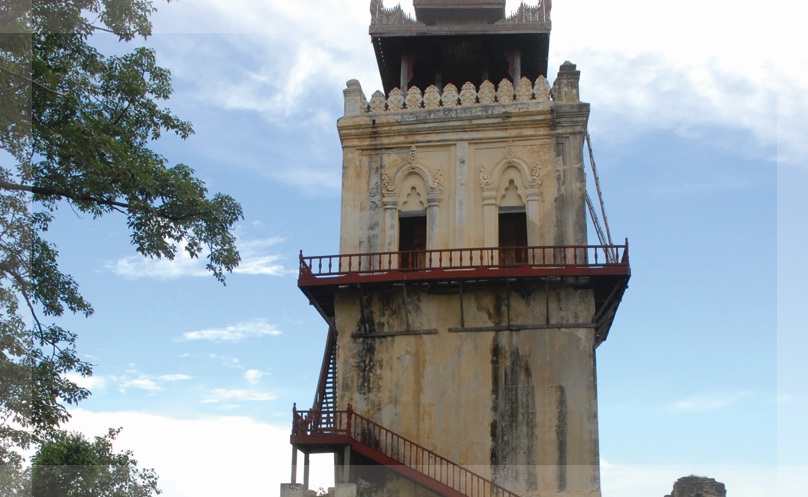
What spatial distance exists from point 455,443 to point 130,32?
13.2 m

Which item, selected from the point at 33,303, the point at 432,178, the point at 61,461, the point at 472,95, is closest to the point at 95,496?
the point at 61,461

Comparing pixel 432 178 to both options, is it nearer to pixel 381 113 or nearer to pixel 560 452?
pixel 381 113

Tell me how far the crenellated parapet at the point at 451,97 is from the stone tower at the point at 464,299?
5 centimetres

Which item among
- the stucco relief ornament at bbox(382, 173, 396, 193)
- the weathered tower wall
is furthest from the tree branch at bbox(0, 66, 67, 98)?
the stucco relief ornament at bbox(382, 173, 396, 193)

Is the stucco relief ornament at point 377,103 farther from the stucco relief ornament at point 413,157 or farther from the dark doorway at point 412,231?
the dark doorway at point 412,231

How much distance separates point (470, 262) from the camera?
1043 inches

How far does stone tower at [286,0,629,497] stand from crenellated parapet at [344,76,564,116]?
1.9 inches

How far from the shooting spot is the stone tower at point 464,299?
987 inches

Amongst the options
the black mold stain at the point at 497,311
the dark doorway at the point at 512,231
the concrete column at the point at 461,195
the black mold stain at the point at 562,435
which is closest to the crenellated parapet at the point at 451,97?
the concrete column at the point at 461,195

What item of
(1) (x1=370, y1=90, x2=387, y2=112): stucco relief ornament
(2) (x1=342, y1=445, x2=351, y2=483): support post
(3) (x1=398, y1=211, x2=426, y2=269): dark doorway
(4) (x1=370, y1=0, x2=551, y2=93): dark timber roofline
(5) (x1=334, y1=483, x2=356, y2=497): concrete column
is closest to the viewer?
(5) (x1=334, y1=483, x2=356, y2=497): concrete column

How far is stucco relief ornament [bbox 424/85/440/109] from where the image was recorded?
2920cm

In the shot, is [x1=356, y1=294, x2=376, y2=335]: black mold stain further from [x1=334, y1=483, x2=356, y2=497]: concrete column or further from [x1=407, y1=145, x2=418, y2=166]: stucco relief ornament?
[x1=334, y1=483, x2=356, y2=497]: concrete column

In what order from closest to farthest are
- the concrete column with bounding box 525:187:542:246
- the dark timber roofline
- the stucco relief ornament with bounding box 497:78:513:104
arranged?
1. the concrete column with bounding box 525:187:542:246
2. the stucco relief ornament with bounding box 497:78:513:104
3. the dark timber roofline

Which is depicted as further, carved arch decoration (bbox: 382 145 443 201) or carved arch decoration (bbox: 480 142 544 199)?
carved arch decoration (bbox: 382 145 443 201)
